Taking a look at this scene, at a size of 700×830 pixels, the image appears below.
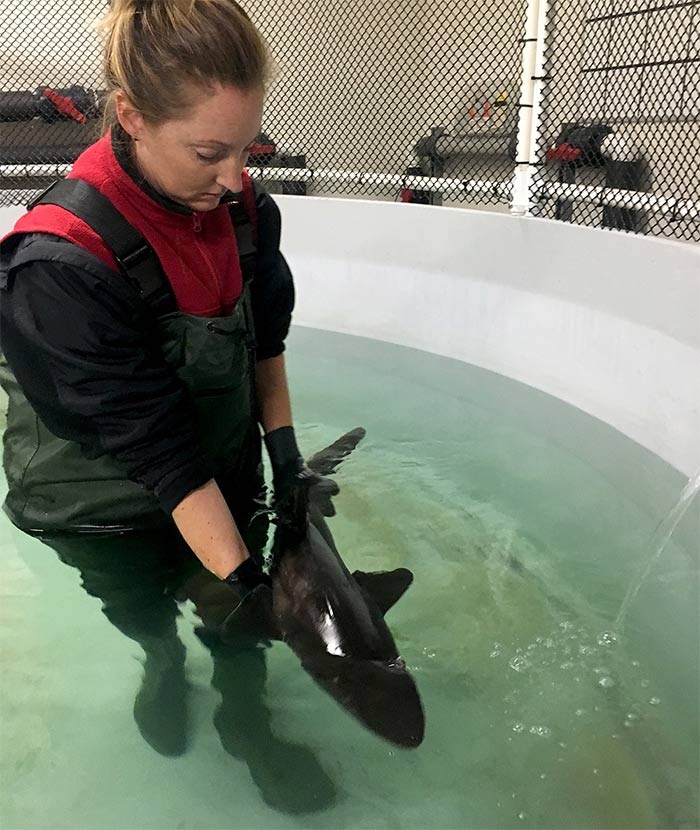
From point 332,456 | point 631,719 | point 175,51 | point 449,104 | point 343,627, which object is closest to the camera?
point 175,51

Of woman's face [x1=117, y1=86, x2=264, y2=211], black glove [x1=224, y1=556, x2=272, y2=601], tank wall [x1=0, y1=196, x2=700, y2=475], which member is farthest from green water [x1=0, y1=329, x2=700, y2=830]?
woman's face [x1=117, y1=86, x2=264, y2=211]

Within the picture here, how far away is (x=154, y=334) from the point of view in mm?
981

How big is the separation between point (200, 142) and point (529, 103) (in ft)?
5.06

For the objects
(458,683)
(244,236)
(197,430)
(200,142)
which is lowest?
(458,683)

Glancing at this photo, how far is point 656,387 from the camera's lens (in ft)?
5.36

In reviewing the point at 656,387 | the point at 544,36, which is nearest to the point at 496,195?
the point at 544,36

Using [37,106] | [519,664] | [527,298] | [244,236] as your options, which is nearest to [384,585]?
[519,664]

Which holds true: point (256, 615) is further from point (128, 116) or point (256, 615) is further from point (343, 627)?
point (128, 116)

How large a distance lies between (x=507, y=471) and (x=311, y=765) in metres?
0.94

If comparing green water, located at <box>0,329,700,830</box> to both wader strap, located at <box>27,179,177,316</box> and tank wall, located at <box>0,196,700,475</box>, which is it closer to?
tank wall, located at <box>0,196,700,475</box>

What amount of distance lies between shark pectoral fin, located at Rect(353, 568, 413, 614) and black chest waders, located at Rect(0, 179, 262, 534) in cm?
28

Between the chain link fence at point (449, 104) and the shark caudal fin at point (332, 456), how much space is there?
3.12ft

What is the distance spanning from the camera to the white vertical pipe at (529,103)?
2043 millimetres

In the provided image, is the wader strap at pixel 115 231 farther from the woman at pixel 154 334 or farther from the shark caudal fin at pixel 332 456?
the shark caudal fin at pixel 332 456
